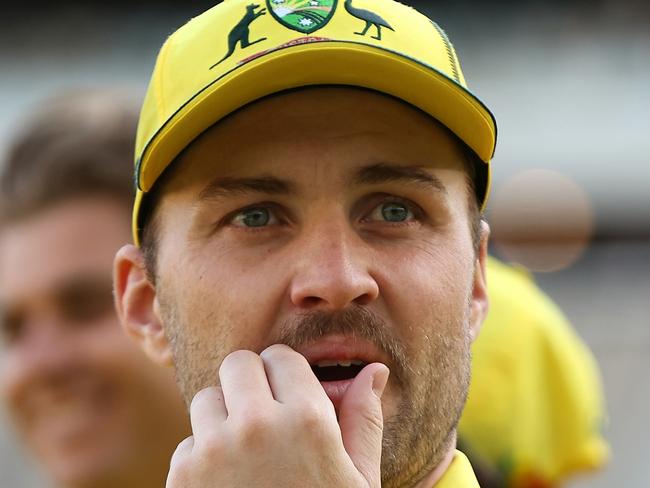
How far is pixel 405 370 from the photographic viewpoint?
7.17 ft

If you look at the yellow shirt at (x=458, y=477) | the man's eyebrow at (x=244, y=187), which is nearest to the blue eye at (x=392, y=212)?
the man's eyebrow at (x=244, y=187)

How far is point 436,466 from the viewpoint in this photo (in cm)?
228

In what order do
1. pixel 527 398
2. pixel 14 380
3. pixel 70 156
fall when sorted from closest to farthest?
pixel 14 380 < pixel 70 156 < pixel 527 398

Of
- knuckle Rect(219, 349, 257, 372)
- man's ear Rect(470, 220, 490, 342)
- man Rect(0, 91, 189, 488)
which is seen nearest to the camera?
knuckle Rect(219, 349, 257, 372)

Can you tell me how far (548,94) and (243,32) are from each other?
1452cm

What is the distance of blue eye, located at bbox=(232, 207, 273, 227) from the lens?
88.2 inches

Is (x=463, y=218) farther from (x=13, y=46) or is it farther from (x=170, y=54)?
(x=13, y=46)

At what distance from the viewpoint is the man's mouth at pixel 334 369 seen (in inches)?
84.7

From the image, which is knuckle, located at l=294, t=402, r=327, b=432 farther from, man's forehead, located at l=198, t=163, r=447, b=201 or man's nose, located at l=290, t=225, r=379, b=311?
man's forehead, located at l=198, t=163, r=447, b=201

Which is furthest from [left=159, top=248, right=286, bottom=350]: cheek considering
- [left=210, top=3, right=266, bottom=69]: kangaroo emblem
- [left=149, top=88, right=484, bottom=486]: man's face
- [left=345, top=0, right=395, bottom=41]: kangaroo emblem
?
[left=345, top=0, right=395, bottom=41]: kangaroo emblem

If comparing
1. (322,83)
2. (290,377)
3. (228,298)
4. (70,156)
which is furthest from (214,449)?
(70,156)

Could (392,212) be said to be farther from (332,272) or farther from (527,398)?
(527,398)

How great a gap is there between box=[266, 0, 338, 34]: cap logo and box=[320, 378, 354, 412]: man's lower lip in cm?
69

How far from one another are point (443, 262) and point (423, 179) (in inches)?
6.6
